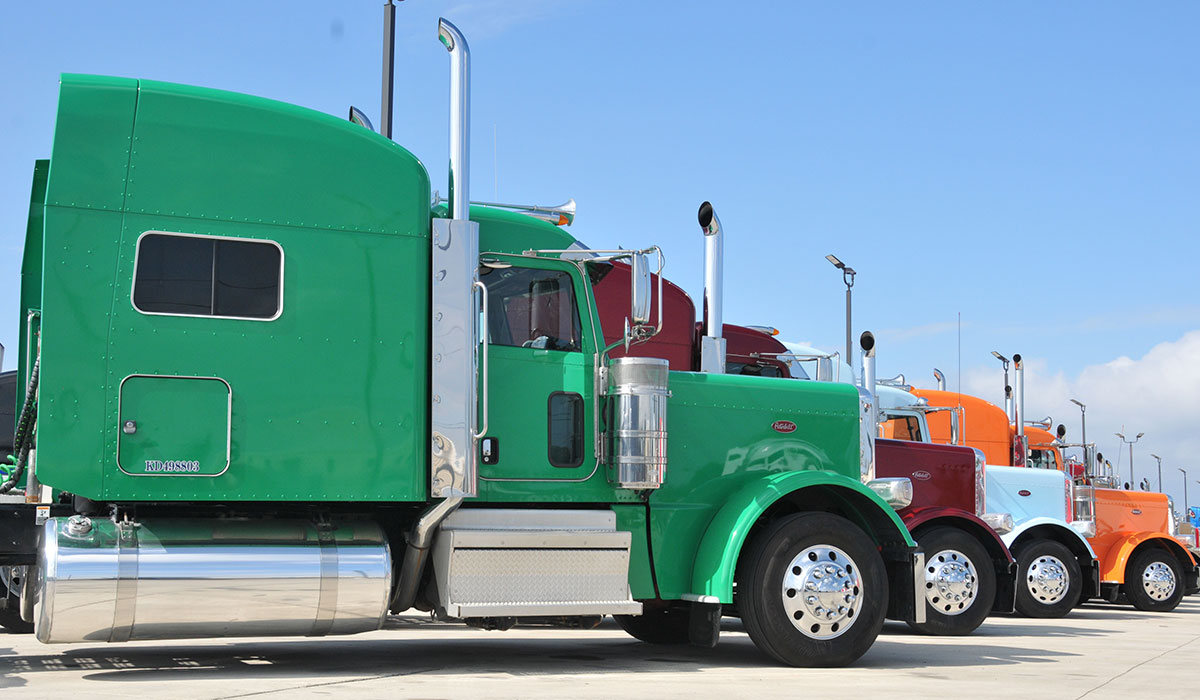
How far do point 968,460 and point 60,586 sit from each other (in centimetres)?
999

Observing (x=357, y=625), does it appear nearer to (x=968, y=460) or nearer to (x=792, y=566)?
(x=792, y=566)

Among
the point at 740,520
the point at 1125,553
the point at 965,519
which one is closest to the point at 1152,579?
the point at 1125,553

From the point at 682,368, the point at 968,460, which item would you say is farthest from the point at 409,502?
the point at 968,460

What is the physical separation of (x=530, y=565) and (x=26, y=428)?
317 centimetres

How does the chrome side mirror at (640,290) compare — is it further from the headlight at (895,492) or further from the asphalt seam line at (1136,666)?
the asphalt seam line at (1136,666)

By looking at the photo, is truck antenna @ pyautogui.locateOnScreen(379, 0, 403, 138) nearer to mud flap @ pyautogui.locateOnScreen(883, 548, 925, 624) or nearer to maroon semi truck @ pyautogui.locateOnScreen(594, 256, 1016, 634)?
maroon semi truck @ pyautogui.locateOnScreen(594, 256, 1016, 634)

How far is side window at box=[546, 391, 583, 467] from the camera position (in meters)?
8.30

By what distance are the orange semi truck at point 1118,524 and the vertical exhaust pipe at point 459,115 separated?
1100 cm

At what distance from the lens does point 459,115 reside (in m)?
7.92

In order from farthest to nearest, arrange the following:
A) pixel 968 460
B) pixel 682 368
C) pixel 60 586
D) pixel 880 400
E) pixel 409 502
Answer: pixel 880 400, pixel 968 460, pixel 682 368, pixel 409 502, pixel 60 586

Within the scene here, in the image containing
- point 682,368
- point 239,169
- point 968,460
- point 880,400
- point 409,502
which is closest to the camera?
point 239,169

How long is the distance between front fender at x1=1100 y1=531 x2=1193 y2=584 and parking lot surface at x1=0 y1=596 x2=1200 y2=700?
586 cm

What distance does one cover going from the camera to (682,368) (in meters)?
13.2

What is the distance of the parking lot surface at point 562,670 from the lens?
7.16m
